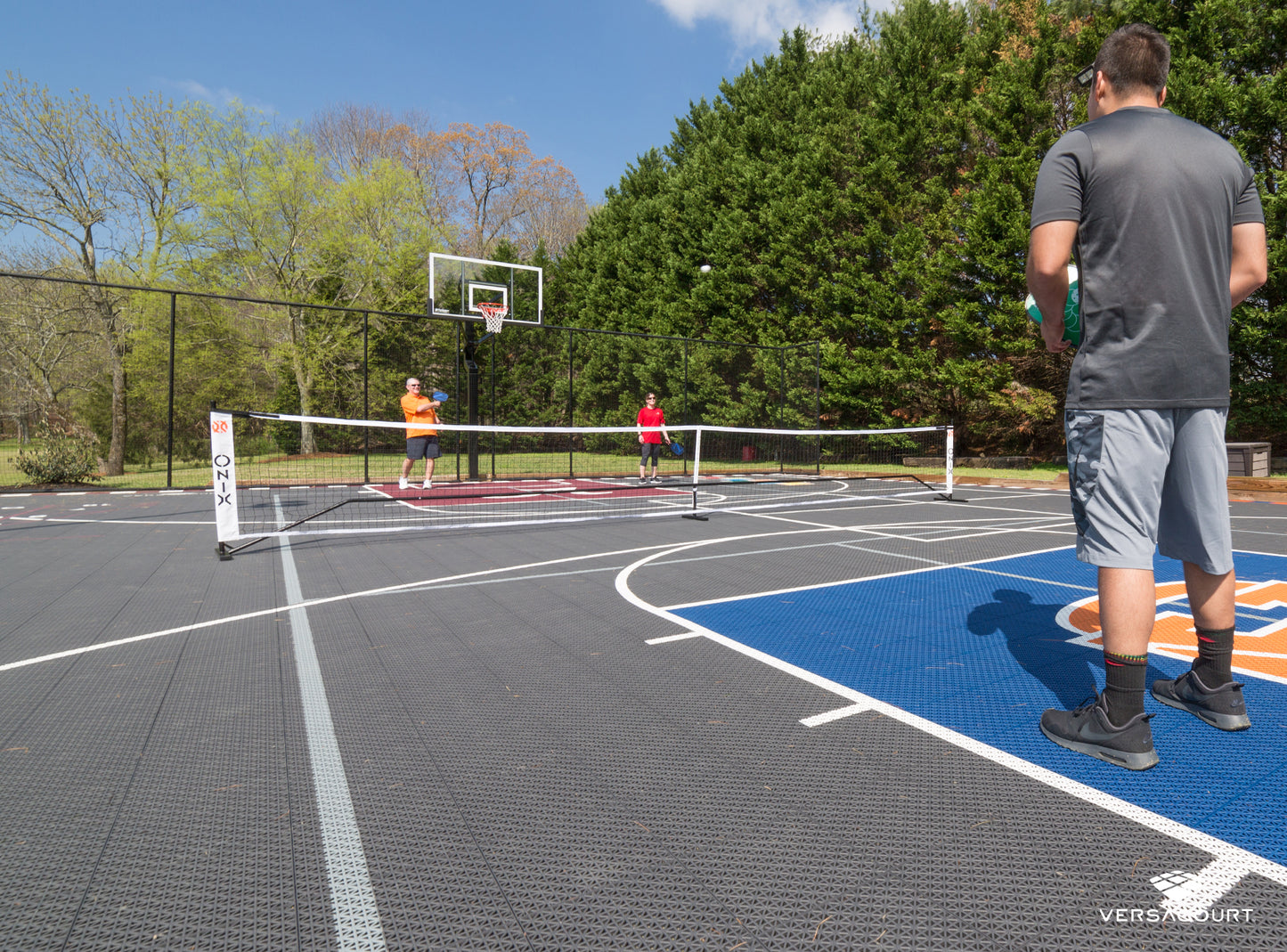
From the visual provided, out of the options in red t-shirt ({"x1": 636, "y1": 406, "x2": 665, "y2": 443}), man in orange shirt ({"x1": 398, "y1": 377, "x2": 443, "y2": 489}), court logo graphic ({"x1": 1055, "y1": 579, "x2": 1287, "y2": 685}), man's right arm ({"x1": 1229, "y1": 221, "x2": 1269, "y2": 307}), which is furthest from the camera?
red t-shirt ({"x1": 636, "y1": 406, "x2": 665, "y2": 443})

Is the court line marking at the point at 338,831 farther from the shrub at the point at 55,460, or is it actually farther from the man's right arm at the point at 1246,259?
the shrub at the point at 55,460

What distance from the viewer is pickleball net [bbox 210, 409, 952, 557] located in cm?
820

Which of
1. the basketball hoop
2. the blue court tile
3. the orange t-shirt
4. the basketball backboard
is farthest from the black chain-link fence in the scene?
the blue court tile

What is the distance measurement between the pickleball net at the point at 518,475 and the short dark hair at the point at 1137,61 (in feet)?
15.3

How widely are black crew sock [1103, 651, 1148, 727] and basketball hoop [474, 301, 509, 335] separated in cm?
1410

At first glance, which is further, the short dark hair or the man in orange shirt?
the man in orange shirt

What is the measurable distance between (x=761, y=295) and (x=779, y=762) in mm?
23811

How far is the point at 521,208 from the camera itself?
33.0m

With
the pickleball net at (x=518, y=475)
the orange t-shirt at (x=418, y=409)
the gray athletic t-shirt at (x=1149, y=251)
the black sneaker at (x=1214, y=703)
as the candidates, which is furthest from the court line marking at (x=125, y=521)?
the black sneaker at (x=1214, y=703)

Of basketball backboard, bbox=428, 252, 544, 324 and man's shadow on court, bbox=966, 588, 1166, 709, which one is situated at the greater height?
basketball backboard, bbox=428, 252, 544, 324

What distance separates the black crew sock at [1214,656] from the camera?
2348 millimetres

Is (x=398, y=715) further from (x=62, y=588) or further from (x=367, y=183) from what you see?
(x=367, y=183)

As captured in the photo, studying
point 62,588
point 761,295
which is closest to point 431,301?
point 62,588

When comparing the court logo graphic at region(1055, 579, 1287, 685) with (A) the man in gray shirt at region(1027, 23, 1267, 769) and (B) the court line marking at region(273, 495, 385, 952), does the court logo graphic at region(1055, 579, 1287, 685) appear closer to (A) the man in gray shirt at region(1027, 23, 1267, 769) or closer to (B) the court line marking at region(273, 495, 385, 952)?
(A) the man in gray shirt at region(1027, 23, 1267, 769)
